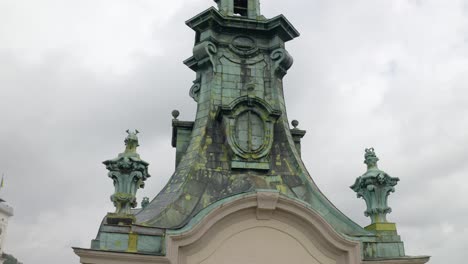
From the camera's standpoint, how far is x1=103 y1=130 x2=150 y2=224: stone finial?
11.9 meters

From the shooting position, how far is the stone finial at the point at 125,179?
11922 millimetres

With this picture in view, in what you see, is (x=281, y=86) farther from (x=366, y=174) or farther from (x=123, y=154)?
(x=123, y=154)

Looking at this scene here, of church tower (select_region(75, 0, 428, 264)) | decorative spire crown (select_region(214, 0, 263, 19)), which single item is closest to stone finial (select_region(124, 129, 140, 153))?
church tower (select_region(75, 0, 428, 264))

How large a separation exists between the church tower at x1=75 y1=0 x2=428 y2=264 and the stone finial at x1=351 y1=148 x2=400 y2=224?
1.72ft

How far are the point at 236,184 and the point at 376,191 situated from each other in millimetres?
3786

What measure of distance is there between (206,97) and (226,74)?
3.38 feet

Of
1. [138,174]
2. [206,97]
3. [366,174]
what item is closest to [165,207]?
[138,174]

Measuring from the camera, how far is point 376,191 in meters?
13.8

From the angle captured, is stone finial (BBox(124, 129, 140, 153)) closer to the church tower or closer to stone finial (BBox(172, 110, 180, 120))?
the church tower

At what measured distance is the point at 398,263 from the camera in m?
12.8

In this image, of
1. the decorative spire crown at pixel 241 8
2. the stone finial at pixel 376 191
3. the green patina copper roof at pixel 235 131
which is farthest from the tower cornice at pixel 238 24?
the stone finial at pixel 376 191

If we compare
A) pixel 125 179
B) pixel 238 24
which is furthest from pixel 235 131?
pixel 238 24

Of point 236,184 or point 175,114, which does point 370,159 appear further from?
point 175,114

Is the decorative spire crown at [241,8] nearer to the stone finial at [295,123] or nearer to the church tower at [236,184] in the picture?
the church tower at [236,184]
